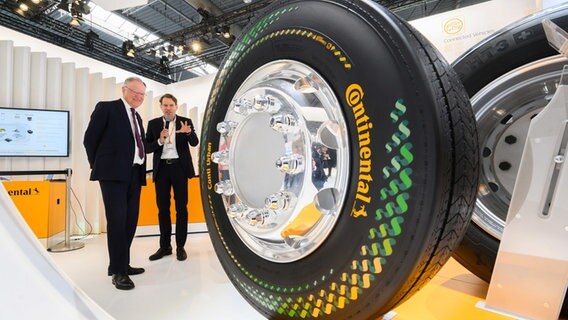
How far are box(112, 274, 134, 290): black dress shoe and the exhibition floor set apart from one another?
0.04m

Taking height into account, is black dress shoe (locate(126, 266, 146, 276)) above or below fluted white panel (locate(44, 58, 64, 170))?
below

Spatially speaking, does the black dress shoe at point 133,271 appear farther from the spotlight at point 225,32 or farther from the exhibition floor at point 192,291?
the spotlight at point 225,32

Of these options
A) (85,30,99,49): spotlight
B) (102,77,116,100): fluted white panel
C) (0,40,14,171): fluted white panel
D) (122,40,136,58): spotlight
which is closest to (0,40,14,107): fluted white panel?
(0,40,14,171): fluted white panel

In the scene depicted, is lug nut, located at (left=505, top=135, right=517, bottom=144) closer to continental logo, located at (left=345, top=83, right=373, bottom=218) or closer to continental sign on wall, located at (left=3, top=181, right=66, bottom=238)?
continental logo, located at (left=345, top=83, right=373, bottom=218)

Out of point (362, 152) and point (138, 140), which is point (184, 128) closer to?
point (138, 140)

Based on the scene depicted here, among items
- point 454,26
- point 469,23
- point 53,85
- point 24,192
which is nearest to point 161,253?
point 24,192

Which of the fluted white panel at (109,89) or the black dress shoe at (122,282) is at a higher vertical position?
the fluted white panel at (109,89)

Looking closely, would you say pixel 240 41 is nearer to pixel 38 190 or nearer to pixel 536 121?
pixel 536 121

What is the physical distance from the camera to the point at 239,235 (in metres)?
0.73

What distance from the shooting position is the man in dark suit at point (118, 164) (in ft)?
7.48

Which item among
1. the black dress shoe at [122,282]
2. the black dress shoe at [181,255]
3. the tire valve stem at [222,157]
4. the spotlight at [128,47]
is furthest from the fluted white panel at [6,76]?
the tire valve stem at [222,157]

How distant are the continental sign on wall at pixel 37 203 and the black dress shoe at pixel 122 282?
84.1 inches

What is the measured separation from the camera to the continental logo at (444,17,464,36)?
3.93 metres

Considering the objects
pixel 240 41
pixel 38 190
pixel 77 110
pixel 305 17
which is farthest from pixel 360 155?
pixel 77 110
